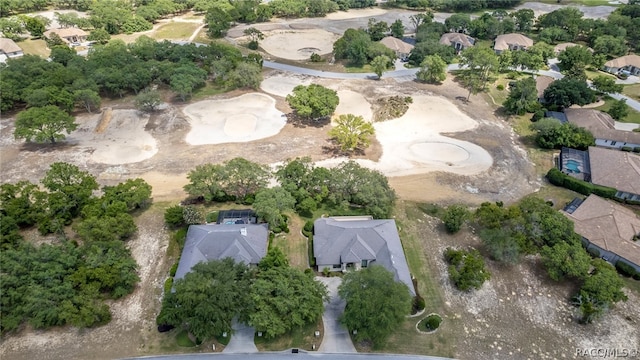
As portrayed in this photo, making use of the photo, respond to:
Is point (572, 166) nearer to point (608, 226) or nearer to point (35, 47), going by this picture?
point (608, 226)

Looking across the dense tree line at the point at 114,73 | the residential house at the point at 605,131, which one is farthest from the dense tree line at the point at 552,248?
the dense tree line at the point at 114,73

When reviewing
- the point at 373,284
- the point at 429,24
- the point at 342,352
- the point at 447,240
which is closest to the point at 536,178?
the point at 447,240

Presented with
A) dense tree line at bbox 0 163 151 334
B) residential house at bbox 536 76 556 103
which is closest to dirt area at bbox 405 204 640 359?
dense tree line at bbox 0 163 151 334

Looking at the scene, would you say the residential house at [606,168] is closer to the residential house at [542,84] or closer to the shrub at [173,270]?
the residential house at [542,84]

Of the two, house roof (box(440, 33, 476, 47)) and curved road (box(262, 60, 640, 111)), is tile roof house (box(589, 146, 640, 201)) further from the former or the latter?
house roof (box(440, 33, 476, 47))

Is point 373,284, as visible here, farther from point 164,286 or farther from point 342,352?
point 164,286
